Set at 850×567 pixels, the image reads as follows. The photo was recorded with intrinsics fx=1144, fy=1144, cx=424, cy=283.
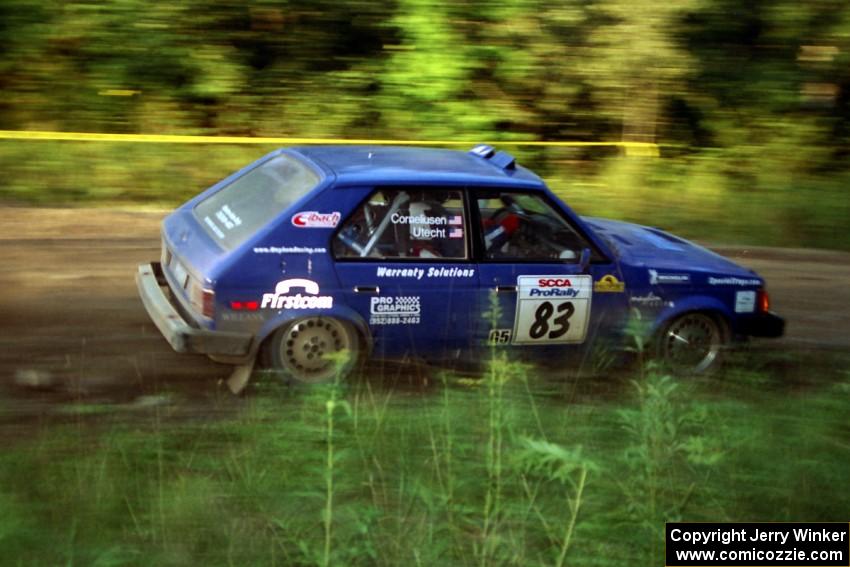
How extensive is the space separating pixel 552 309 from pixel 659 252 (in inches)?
41.7

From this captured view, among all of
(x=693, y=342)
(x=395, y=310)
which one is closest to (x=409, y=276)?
(x=395, y=310)

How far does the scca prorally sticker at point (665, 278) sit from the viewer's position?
24.4ft

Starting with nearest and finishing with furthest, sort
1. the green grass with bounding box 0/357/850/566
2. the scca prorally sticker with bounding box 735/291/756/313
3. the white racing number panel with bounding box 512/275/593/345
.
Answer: the green grass with bounding box 0/357/850/566
the white racing number panel with bounding box 512/275/593/345
the scca prorally sticker with bounding box 735/291/756/313

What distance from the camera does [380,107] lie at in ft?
54.2

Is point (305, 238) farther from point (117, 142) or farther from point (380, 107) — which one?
point (380, 107)

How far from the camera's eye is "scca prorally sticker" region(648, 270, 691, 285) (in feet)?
24.4

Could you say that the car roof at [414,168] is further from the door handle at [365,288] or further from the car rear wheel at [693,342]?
the car rear wheel at [693,342]

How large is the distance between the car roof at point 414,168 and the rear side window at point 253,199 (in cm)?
17

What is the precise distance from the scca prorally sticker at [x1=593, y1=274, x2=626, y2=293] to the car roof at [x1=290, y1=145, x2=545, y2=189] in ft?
2.37

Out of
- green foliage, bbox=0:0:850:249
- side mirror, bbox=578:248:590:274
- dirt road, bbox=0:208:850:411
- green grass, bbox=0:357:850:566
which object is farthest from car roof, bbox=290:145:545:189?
green foliage, bbox=0:0:850:249

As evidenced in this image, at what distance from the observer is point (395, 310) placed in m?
7.01

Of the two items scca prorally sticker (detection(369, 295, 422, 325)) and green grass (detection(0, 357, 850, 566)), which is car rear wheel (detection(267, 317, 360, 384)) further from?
green grass (detection(0, 357, 850, 566))

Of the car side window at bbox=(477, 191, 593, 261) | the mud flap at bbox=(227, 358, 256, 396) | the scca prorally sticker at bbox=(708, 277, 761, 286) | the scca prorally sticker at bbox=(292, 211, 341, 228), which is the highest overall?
the scca prorally sticker at bbox=(292, 211, 341, 228)

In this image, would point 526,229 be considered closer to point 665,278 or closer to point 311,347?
point 665,278
